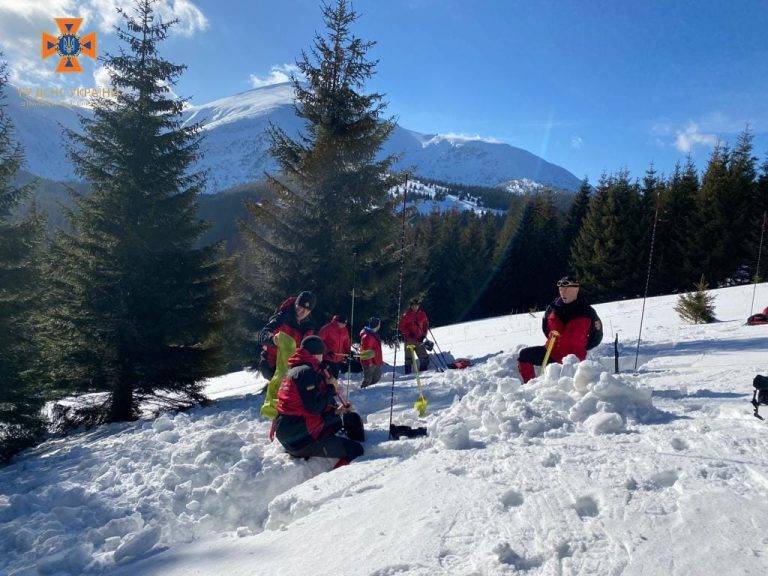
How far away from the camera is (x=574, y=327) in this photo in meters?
6.67

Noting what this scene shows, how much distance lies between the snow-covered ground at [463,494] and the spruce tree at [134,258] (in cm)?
381

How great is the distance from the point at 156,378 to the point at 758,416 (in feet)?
38.8

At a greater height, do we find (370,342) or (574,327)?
(574,327)

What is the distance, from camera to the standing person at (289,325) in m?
8.07

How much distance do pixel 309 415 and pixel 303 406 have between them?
16cm

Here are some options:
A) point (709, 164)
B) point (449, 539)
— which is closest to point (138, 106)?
point (449, 539)

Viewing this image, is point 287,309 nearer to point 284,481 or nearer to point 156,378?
point 284,481

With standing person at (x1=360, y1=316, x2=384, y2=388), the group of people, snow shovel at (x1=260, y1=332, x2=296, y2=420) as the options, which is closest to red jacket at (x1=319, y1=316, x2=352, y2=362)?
the group of people

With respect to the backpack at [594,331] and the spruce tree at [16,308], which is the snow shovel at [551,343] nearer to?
the backpack at [594,331]

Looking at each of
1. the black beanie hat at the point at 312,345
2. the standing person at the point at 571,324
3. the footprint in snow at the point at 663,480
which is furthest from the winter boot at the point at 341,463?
the standing person at the point at 571,324

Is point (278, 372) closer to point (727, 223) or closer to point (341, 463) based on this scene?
point (341, 463)

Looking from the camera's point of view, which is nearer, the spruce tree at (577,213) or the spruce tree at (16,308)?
the spruce tree at (16,308)

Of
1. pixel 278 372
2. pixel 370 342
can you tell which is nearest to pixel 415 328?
pixel 370 342

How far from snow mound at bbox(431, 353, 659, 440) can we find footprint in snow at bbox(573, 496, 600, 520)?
4.44 ft
